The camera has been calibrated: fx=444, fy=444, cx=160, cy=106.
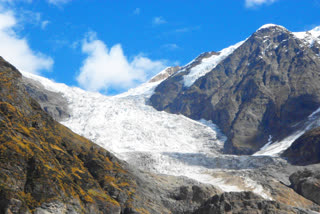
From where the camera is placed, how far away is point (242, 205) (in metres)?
50.2

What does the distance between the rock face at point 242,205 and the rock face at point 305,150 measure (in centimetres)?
8621

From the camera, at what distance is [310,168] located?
4195 inches

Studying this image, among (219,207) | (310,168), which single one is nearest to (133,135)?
(310,168)

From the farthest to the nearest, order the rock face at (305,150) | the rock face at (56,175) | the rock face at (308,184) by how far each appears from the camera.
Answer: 1. the rock face at (305,150)
2. the rock face at (308,184)
3. the rock face at (56,175)

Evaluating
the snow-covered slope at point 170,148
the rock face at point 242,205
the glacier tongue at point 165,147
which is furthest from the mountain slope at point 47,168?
the snow-covered slope at point 170,148

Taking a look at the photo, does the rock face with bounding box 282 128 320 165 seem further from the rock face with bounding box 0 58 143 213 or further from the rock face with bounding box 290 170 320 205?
the rock face with bounding box 0 58 143 213

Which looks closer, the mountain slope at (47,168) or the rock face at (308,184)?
the mountain slope at (47,168)

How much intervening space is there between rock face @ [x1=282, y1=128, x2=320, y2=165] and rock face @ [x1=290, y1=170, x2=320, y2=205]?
30.2 m

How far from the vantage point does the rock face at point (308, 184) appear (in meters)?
91.9

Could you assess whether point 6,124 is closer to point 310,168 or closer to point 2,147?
point 2,147

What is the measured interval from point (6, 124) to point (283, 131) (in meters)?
157

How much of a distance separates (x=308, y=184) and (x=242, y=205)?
164 feet

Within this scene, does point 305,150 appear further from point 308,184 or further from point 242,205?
point 242,205

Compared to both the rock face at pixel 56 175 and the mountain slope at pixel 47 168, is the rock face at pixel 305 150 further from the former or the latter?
the mountain slope at pixel 47 168
